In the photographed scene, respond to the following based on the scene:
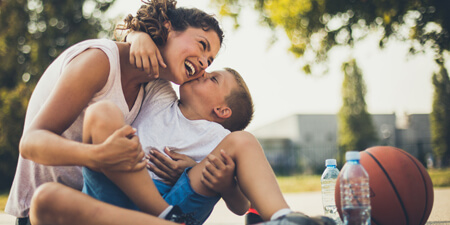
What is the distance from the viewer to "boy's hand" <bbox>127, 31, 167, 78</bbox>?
2203mm

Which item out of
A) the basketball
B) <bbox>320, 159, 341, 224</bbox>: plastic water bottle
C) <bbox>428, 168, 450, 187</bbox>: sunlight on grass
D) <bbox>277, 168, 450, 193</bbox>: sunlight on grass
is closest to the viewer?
the basketball

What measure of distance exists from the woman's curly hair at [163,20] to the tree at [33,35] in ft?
39.7

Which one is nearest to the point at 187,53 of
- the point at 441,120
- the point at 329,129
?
the point at 441,120

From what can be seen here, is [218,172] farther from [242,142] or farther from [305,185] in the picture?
[305,185]

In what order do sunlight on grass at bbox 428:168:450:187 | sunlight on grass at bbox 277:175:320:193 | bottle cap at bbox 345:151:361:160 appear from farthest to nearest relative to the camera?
sunlight on grass at bbox 277:175:320:193 < sunlight on grass at bbox 428:168:450:187 < bottle cap at bbox 345:151:361:160

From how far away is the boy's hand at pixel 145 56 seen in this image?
2.20 m

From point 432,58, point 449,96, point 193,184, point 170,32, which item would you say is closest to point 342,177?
point 193,184

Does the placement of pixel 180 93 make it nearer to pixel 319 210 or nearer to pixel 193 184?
pixel 193 184

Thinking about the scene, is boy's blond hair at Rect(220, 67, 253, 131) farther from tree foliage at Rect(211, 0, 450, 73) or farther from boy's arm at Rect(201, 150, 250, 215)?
tree foliage at Rect(211, 0, 450, 73)

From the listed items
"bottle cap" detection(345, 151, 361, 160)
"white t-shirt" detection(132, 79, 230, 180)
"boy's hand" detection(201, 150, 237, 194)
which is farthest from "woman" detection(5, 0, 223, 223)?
"bottle cap" detection(345, 151, 361, 160)

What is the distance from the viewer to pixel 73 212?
5.53 feet

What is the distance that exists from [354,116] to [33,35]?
26214mm

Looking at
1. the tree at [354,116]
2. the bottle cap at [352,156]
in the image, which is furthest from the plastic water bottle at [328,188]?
the tree at [354,116]

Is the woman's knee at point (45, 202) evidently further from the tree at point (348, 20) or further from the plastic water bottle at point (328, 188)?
the tree at point (348, 20)
